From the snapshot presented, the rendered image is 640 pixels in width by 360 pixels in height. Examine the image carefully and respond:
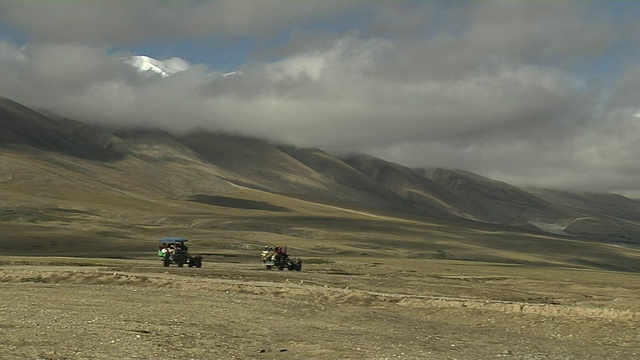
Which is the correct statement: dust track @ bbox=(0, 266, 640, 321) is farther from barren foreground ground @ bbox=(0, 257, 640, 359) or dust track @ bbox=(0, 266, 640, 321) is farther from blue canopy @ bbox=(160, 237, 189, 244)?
blue canopy @ bbox=(160, 237, 189, 244)

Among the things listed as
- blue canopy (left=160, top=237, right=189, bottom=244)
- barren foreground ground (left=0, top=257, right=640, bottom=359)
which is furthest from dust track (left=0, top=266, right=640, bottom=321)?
blue canopy (left=160, top=237, right=189, bottom=244)

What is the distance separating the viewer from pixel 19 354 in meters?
19.8

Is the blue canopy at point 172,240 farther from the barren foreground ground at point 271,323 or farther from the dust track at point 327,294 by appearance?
the barren foreground ground at point 271,323

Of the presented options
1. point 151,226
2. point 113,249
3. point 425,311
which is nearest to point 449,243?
point 151,226

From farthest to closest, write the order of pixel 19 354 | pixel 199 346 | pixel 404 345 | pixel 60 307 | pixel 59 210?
pixel 59 210, pixel 60 307, pixel 404 345, pixel 199 346, pixel 19 354

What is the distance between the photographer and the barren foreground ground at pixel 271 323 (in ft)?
75.7

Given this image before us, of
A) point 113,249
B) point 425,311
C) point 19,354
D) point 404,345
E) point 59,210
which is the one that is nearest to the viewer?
point 19,354

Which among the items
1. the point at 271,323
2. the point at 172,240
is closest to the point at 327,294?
the point at 271,323

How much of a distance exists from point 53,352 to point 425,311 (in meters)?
21.5

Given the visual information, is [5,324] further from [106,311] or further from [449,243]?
[449,243]

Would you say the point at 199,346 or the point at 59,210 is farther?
the point at 59,210

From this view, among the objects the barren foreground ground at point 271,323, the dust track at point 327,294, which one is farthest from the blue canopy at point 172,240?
the barren foreground ground at point 271,323

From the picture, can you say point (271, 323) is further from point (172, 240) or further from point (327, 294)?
point (172, 240)

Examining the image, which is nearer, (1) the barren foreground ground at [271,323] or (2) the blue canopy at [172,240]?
(1) the barren foreground ground at [271,323]
